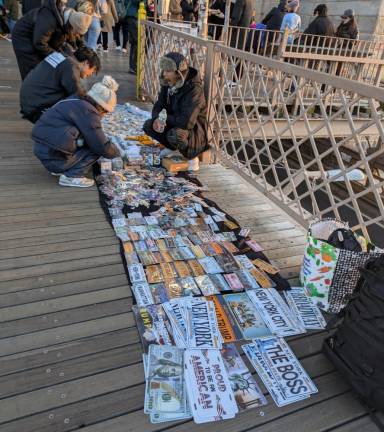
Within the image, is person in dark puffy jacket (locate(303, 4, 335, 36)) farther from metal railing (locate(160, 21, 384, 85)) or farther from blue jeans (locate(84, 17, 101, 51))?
blue jeans (locate(84, 17, 101, 51))

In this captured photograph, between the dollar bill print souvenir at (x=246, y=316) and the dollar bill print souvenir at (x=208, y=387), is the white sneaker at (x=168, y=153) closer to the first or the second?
the dollar bill print souvenir at (x=246, y=316)

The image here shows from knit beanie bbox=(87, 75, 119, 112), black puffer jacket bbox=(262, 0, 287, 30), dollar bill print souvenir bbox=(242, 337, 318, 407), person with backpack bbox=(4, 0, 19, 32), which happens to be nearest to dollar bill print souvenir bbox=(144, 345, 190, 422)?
dollar bill print souvenir bbox=(242, 337, 318, 407)

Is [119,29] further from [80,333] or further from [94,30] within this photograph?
[80,333]

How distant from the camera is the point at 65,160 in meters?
2.93

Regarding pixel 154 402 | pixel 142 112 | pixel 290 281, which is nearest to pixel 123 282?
pixel 154 402

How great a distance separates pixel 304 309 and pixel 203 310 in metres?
0.55

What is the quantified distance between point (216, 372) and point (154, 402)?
0.94 feet

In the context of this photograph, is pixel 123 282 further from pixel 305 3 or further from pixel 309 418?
pixel 305 3

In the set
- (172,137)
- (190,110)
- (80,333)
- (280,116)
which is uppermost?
(190,110)

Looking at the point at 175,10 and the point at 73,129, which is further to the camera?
the point at 175,10

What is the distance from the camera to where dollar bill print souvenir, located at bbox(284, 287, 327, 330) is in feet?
6.09

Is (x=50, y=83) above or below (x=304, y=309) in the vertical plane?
above

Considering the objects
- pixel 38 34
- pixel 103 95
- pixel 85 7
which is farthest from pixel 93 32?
pixel 103 95

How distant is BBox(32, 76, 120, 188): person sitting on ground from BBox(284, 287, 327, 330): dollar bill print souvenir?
1.82 m
